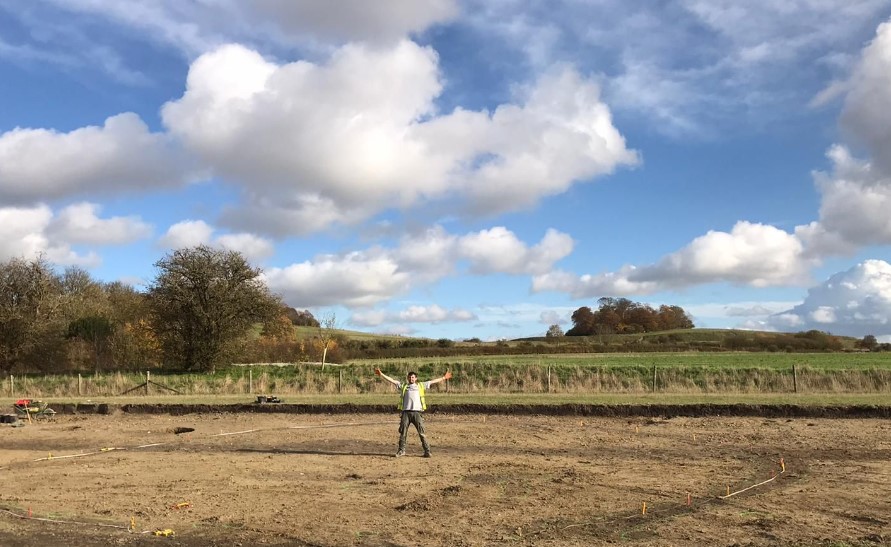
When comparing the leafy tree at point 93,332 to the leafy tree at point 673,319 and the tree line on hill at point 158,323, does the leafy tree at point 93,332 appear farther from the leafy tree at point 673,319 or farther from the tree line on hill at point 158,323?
the leafy tree at point 673,319

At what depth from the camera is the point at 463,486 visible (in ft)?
40.8

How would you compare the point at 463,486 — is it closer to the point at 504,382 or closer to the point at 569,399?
the point at 569,399

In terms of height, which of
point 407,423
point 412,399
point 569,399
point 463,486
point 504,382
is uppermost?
point 412,399

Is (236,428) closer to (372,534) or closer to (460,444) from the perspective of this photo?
(460,444)

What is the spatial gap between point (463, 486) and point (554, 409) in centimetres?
1311

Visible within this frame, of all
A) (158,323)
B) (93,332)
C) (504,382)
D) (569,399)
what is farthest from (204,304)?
(569,399)

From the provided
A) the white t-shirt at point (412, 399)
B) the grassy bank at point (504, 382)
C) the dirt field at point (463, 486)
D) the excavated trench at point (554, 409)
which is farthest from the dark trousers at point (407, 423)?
the grassy bank at point (504, 382)

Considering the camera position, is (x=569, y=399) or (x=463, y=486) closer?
(x=463, y=486)

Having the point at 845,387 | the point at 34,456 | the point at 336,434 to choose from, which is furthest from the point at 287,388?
the point at 845,387

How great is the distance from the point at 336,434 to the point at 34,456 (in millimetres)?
7402

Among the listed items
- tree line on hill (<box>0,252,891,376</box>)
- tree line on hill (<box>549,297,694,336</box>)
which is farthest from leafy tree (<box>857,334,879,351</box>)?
tree line on hill (<box>0,252,891,376</box>)

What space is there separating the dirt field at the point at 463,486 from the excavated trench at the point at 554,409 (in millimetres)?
2474

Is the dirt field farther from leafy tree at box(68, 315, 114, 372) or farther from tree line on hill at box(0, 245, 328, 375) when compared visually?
leafy tree at box(68, 315, 114, 372)

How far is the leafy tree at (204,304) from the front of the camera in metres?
41.2
